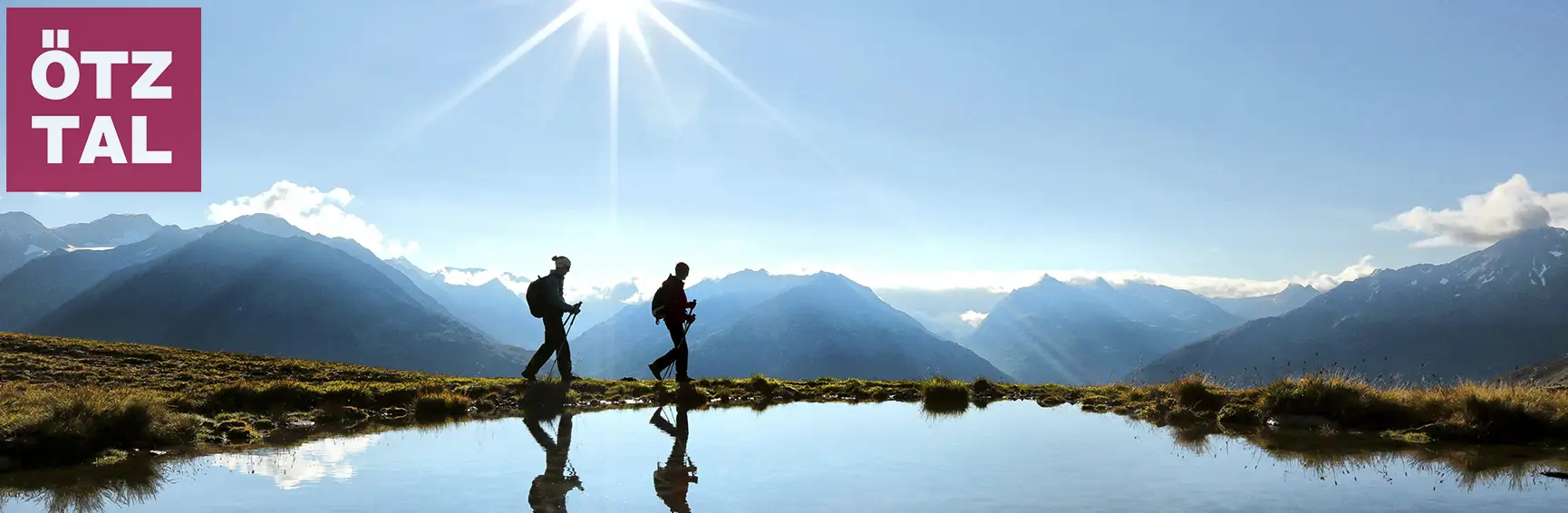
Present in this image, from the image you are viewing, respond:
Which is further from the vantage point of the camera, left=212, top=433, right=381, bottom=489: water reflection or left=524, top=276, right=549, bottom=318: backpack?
left=524, top=276, right=549, bottom=318: backpack

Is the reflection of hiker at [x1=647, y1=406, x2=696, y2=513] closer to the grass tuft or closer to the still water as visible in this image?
the still water

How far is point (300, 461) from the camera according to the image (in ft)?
33.5

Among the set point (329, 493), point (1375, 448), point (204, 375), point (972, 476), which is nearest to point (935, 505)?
point (972, 476)

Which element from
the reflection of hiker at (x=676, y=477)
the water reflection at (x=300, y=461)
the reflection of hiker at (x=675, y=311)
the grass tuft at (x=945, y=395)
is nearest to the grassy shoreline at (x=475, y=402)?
the grass tuft at (x=945, y=395)

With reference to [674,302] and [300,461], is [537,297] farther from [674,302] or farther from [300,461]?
[300,461]

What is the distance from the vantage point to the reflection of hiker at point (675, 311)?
2095cm

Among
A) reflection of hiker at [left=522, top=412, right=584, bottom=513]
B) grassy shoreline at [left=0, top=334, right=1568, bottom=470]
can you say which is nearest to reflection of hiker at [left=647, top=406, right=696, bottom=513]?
reflection of hiker at [left=522, top=412, right=584, bottom=513]

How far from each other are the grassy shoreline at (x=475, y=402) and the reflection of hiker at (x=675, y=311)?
2.23 feet

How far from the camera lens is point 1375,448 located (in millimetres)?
11570

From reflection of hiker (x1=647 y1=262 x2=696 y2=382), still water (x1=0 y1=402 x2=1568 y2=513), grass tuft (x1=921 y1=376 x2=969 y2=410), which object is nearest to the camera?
still water (x1=0 y1=402 x2=1568 y2=513)

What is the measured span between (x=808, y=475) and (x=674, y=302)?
12536 millimetres

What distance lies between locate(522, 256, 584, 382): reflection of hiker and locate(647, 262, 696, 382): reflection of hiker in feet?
7.16

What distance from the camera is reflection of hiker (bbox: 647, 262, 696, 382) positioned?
68.7 ft

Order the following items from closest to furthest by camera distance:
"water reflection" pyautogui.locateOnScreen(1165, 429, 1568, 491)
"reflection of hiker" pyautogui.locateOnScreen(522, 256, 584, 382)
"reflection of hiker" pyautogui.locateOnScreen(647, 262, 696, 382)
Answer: "water reflection" pyautogui.locateOnScreen(1165, 429, 1568, 491)
"reflection of hiker" pyautogui.locateOnScreen(522, 256, 584, 382)
"reflection of hiker" pyautogui.locateOnScreen(647, 262, 696, 382)
